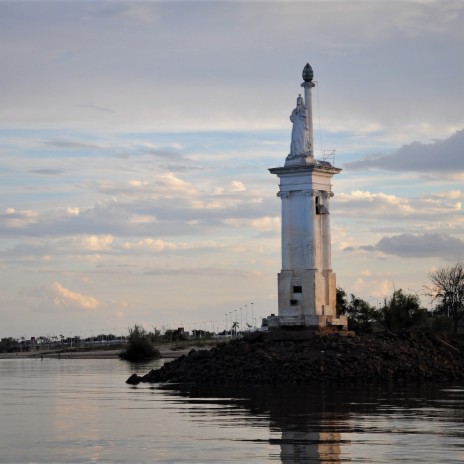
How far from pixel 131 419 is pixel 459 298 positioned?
59989 millimetres

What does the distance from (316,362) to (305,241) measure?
728 centimetres

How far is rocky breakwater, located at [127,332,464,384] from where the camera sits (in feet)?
152

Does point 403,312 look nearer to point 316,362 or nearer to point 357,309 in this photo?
point 357,309

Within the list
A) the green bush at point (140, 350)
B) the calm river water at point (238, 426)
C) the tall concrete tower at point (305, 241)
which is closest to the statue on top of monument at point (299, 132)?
the tall concrete tower at point (305, 241)

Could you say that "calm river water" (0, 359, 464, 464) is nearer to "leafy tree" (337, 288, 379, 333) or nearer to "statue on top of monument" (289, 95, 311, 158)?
"statue on top of monument" (289, 95, 311, 158)

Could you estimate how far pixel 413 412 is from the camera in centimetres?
3238

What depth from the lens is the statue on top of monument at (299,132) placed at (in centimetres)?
5291

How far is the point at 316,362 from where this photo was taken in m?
46.7

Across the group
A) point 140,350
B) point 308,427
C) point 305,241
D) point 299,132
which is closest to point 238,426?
point 308,427

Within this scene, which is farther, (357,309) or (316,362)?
(357,309)

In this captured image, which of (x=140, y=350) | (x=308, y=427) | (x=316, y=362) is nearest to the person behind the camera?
(x=308, y=427)

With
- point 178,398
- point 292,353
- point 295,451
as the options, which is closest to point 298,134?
point 292,353

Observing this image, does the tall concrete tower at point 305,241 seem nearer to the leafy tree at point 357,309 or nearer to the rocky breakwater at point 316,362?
the rocky breakwater at point 316,362

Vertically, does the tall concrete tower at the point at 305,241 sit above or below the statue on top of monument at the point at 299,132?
below
